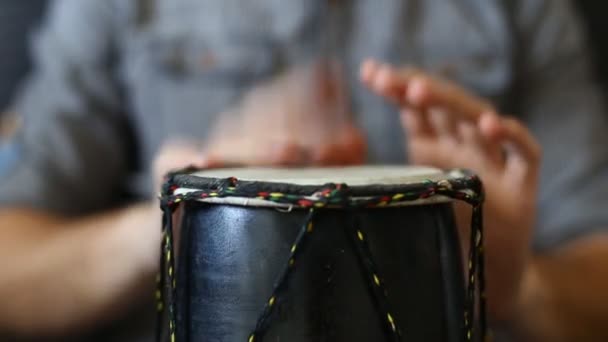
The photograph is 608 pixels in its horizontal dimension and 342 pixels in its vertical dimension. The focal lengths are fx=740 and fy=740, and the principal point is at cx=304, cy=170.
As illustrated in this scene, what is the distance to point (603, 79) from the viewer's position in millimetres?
1284

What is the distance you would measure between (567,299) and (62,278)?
0.67 m

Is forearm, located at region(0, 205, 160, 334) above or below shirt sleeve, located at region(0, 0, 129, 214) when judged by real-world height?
below

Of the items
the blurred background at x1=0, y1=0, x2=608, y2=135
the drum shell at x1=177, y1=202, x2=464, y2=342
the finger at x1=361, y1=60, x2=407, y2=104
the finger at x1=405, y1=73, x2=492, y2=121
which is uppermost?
the blurred background at x1=0, y1=0, x2=608, y2=135

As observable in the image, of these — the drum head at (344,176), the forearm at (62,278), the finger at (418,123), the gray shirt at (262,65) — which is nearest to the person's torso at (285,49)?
the gray shirt at (262,65)

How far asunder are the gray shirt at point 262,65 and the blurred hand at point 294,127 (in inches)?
1.5

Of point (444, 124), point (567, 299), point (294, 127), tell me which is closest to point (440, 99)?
point (444, 124)

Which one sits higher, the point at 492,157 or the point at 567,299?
the point at 492,157

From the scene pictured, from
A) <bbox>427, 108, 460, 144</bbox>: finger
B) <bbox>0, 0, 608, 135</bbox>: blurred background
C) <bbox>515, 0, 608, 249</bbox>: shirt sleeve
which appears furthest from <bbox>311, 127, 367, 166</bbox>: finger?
<bbox>0, 0, 608, 135</bbox>: blurred background

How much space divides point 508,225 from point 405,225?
0.29 metres

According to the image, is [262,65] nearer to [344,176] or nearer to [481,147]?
[481,147]

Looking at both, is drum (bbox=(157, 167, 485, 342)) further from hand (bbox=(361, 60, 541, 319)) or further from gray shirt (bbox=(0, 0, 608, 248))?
gray shirt (bbox=(0, 0, 608, 248))

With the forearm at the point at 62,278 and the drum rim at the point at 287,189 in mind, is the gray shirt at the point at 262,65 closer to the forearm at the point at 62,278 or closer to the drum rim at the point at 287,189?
the forearm at the point at 62,278

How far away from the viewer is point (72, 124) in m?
1.08

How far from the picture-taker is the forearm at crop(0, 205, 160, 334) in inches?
38.7
